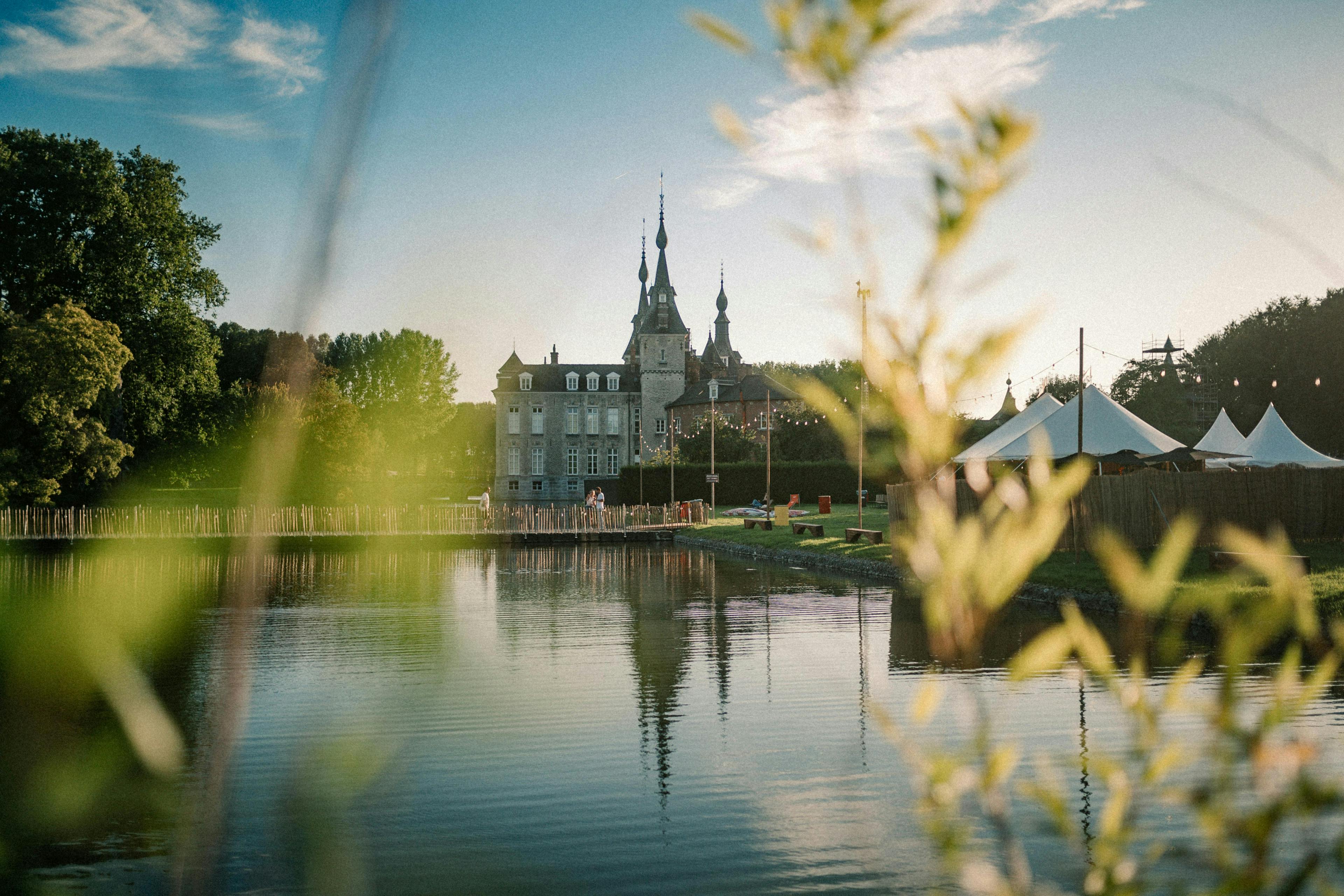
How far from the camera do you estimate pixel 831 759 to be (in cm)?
830

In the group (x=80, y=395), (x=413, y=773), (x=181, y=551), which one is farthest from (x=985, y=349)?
(x=80, y=395)

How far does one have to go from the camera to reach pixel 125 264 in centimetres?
3725

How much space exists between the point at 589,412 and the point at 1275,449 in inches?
2191

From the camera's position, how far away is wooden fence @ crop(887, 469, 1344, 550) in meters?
22.0

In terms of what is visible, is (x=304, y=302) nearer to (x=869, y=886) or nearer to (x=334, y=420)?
(x=869, y=886)

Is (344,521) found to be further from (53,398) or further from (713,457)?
(713,457)

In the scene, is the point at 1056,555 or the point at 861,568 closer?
the point at 1056,555

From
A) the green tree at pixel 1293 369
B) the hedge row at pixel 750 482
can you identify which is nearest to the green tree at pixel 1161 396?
the green tree at pixel 1293 369

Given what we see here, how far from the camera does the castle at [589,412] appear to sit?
266ft

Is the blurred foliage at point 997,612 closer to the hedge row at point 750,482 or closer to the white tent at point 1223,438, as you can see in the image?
the white tent at point 1223,438

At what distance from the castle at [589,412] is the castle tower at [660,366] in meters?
0.06

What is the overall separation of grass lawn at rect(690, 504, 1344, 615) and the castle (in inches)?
1524

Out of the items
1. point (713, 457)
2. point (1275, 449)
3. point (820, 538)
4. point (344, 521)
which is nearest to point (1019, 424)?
point (820, 538)

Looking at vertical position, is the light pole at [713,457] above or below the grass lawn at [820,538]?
above
